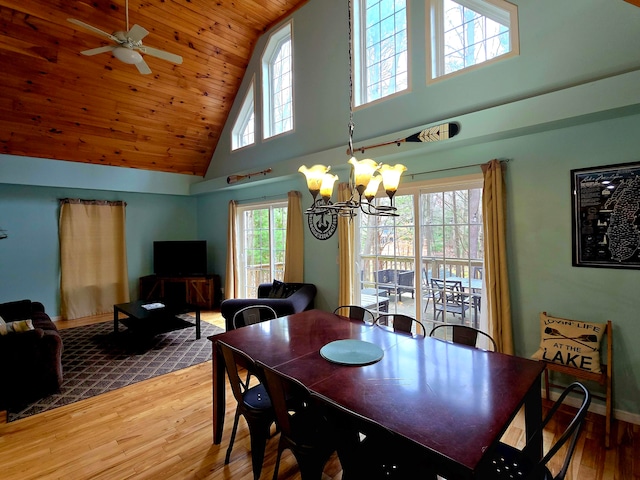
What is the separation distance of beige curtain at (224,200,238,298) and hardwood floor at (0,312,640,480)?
3.27 meters

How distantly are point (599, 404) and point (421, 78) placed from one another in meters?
3.48

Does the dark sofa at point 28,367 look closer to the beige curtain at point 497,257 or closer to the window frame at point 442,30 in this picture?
the beige curtain at point 497,257

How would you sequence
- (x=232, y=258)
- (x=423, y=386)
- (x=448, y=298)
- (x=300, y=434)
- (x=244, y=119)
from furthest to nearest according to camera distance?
(x=232, y=258), (x=244, y=119), (x=448, y=298), (x=300, y=434), (x=423, y=386)

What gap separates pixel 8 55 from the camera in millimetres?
4004

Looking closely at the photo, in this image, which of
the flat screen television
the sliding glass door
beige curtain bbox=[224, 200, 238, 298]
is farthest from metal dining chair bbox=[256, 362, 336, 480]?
the flat screen television

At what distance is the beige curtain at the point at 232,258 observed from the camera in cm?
636

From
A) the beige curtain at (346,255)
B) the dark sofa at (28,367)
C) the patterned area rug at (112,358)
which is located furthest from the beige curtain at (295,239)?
the dark sofa at (28,367)

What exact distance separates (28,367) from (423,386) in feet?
11.7

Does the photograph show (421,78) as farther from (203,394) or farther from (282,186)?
(203,394)

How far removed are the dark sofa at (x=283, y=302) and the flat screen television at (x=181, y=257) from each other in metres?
2.59

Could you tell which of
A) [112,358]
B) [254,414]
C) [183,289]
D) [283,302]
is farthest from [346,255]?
[183,289]

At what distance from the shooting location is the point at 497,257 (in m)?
3.10

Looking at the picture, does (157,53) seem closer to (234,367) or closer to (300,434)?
(234,367)

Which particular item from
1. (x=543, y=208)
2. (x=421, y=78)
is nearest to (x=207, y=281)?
(x=421, y=78)
